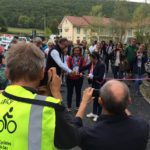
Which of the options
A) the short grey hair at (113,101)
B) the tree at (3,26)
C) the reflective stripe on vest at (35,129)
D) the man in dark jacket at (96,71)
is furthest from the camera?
the tree at (3,26)

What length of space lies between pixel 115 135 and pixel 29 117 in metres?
0.83

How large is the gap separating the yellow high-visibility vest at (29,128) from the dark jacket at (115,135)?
0.66 m

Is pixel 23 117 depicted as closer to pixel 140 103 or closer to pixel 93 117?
pixel 93 117

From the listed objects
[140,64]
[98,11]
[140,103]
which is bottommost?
[140,103]

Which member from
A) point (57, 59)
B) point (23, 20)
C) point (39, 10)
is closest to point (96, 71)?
point (57, 59)

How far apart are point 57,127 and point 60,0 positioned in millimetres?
113079

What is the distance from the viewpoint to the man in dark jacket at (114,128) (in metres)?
2.76

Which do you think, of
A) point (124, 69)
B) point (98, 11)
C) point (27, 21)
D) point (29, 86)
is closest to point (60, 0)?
point (27, 21)

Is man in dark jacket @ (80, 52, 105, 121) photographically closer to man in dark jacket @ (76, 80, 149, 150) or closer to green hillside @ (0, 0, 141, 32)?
man in dark jacket @ (76, 80, 149, 150)

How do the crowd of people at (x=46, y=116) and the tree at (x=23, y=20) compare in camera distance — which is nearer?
the crowd of people at (x=46, y=116)

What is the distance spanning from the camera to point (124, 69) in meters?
14.9

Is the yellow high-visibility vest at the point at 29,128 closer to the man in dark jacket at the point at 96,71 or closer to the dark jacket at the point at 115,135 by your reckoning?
the dark jacket at the point at 115,135

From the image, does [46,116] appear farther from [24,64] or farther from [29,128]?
[24,64]

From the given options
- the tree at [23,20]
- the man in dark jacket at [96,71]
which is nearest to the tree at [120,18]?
the man in dark jacket at [96,71]
